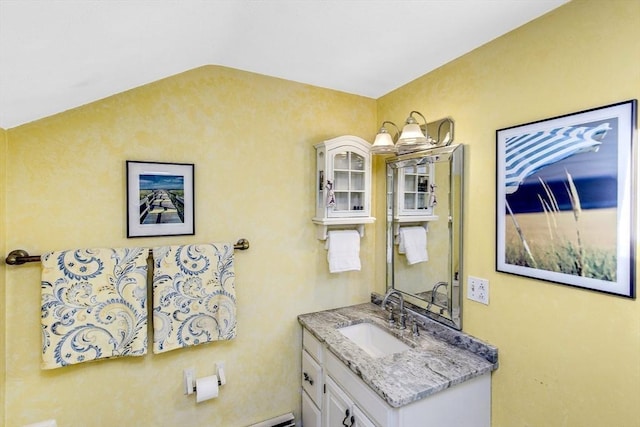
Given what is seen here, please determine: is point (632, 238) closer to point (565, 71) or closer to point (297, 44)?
point (565, 71)

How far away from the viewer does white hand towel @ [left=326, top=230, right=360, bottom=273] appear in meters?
2.00

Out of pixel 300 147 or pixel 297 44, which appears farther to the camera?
pixel 300 147

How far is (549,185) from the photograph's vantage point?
3.99 ft

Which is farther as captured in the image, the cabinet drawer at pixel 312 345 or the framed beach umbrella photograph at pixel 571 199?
the cabinet drawer at pixel 312 345

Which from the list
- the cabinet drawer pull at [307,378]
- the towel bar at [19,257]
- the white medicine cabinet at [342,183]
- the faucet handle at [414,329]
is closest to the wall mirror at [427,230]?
the faucet handle at [414,329]

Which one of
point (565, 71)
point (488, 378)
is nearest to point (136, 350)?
point (488, 378)

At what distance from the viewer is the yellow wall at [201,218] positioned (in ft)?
4.66

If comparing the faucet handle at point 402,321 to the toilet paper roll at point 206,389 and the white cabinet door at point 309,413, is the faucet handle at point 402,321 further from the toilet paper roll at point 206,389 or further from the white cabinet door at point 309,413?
the toilet paper roll at point 206,389

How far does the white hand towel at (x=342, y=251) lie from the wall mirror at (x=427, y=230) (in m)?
0.29

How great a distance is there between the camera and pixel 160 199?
163 centimetres

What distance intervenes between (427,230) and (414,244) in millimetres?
150

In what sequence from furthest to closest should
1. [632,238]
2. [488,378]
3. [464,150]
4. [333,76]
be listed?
[333,76], [464,150], [488,378], [632,238]

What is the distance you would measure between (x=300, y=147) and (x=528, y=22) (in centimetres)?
131

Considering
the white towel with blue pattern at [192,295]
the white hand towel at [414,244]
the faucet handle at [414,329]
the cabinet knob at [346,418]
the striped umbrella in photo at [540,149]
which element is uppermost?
the striped umbrella in photo at [540,149]
